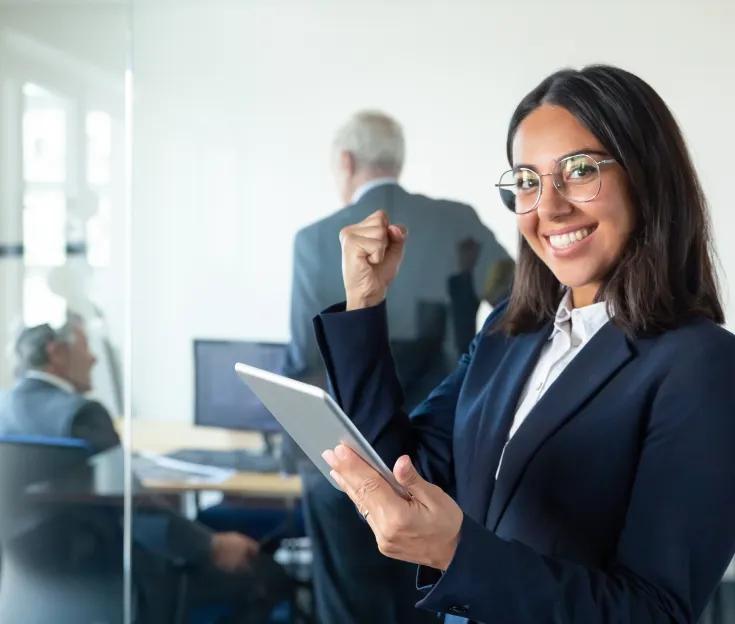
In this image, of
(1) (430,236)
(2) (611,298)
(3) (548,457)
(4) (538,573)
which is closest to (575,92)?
(2) (611,298)

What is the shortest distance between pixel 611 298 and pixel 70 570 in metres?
2.19

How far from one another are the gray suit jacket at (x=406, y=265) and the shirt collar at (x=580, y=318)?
120cm

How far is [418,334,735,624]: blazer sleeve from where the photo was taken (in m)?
0.97

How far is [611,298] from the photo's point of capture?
1160 millimetres

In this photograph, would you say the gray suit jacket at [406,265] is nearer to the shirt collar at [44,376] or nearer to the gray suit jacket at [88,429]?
the gray suit jacket at [88,429]

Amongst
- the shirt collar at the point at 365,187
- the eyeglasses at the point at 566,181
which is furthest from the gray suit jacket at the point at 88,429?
the eyeglasses at the point at 566,181

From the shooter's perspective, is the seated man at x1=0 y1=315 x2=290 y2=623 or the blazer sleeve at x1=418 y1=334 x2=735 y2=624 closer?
the blazer sleeve at x1=418 y1=334 x2=735 y2=624

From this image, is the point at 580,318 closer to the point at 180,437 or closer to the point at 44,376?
the point at 180,437

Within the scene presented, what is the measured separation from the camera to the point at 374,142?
2.55 meters

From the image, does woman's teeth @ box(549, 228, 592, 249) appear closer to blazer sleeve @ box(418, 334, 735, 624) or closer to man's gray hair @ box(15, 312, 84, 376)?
blazer sleeve @ box(418, 334, 735, 624)

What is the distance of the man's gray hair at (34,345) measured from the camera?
2.79 metres

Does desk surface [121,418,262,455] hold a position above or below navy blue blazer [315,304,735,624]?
below

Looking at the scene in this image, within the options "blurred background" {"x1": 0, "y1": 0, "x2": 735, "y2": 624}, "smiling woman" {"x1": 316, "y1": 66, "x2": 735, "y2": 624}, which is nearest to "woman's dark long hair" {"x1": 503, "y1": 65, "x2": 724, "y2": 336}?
"smiling woman" {"x1": 316, "y1": 66, "x2": 735, "y2": 624}

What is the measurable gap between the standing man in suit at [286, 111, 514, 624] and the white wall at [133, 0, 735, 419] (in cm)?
5
